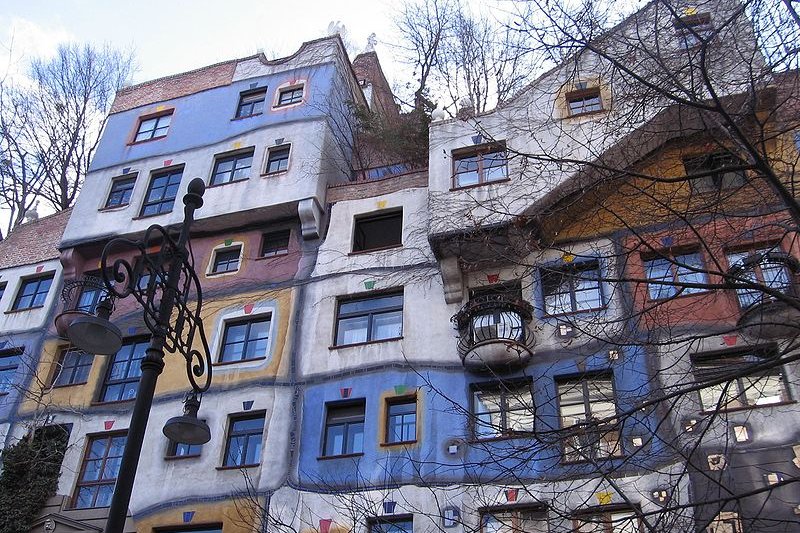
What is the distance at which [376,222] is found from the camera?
1522 centimetres

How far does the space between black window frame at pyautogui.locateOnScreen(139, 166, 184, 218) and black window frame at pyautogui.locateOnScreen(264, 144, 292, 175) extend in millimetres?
2139

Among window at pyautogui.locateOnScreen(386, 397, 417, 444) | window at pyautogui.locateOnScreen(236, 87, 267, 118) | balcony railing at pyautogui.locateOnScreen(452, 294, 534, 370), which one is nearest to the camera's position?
balcony railing at pyautogui.locateOnScreen(452, 294, 534, 370)

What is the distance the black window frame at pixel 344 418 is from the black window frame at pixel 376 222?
11.0 feet

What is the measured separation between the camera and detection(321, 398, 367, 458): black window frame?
12.2 metres

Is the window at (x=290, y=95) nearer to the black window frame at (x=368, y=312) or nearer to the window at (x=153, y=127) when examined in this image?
the window at (x=153, y=127)

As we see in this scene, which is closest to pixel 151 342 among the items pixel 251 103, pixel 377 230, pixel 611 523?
pixel 611 523

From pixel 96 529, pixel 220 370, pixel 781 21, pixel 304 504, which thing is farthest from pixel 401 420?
pixel 781 21

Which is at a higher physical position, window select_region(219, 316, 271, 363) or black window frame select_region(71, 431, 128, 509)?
window select_region(219, 316, 271, 363)

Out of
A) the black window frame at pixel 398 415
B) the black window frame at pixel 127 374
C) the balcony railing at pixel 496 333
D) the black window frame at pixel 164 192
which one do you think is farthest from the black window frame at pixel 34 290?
the balcony railing at pixel 496 333

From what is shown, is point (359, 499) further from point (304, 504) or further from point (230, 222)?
point (230, 222)

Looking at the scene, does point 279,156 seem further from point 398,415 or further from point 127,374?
point 398,415

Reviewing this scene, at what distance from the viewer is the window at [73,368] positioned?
14984 millimetres

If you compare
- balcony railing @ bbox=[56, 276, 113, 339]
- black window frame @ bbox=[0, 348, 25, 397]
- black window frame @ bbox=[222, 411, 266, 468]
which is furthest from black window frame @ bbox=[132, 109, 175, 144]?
black window frame @ bbox=[222, 411, 266, 468]

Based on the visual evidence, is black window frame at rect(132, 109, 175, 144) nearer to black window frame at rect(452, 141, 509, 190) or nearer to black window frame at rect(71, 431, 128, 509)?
black window frame at rect(71, 431, 128, 509)
